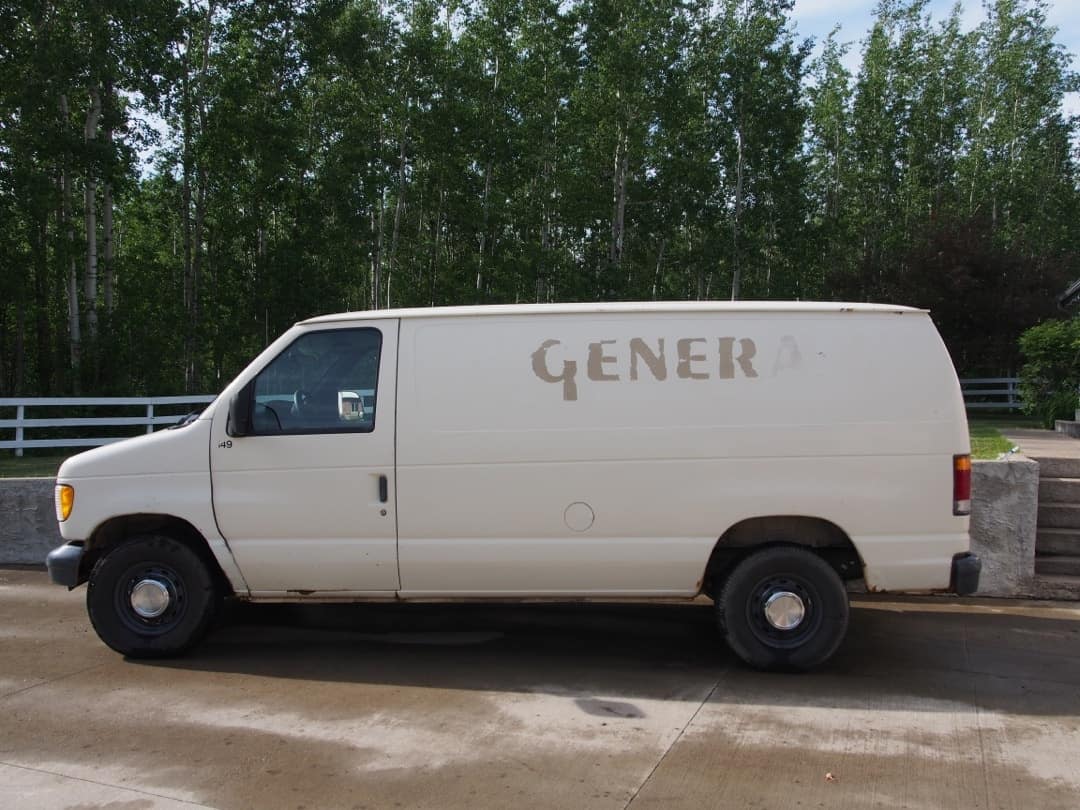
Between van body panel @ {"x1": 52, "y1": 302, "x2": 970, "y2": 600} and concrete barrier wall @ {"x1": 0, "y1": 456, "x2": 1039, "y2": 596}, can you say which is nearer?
van body panel @ {"x1": 52, "y1": 302, "x2": 970, "y2": 600}

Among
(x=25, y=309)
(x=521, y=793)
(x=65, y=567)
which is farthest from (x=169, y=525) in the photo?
(x=25, y=309)

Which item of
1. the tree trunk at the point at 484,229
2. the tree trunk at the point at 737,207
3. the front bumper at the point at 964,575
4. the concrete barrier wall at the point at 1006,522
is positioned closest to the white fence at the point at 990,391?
the tree trunk at the point at 737,207

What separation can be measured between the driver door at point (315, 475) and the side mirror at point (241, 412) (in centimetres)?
3

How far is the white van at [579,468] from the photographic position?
5.44 metres

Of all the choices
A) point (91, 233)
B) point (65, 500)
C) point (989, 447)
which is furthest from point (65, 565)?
point (91, 233)

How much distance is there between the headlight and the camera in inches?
228

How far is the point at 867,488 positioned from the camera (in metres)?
5.42

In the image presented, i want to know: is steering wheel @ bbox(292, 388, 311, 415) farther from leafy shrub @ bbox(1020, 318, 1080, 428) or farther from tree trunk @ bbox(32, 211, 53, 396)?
tree trunk @ bbox(32, 211, 53, 396)

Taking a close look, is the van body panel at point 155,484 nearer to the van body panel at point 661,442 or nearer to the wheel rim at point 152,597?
the wheel rim at point 152,597

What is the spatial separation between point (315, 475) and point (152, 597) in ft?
4.45

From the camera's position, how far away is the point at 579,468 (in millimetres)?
5496

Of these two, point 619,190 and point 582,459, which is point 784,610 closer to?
point 582,459

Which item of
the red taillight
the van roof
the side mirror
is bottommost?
the red taillight

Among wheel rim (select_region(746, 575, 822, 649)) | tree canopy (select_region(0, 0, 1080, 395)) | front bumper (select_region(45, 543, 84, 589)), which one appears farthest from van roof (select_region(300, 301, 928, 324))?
tree canopy (select_region(0, 0, 1080, 395))
